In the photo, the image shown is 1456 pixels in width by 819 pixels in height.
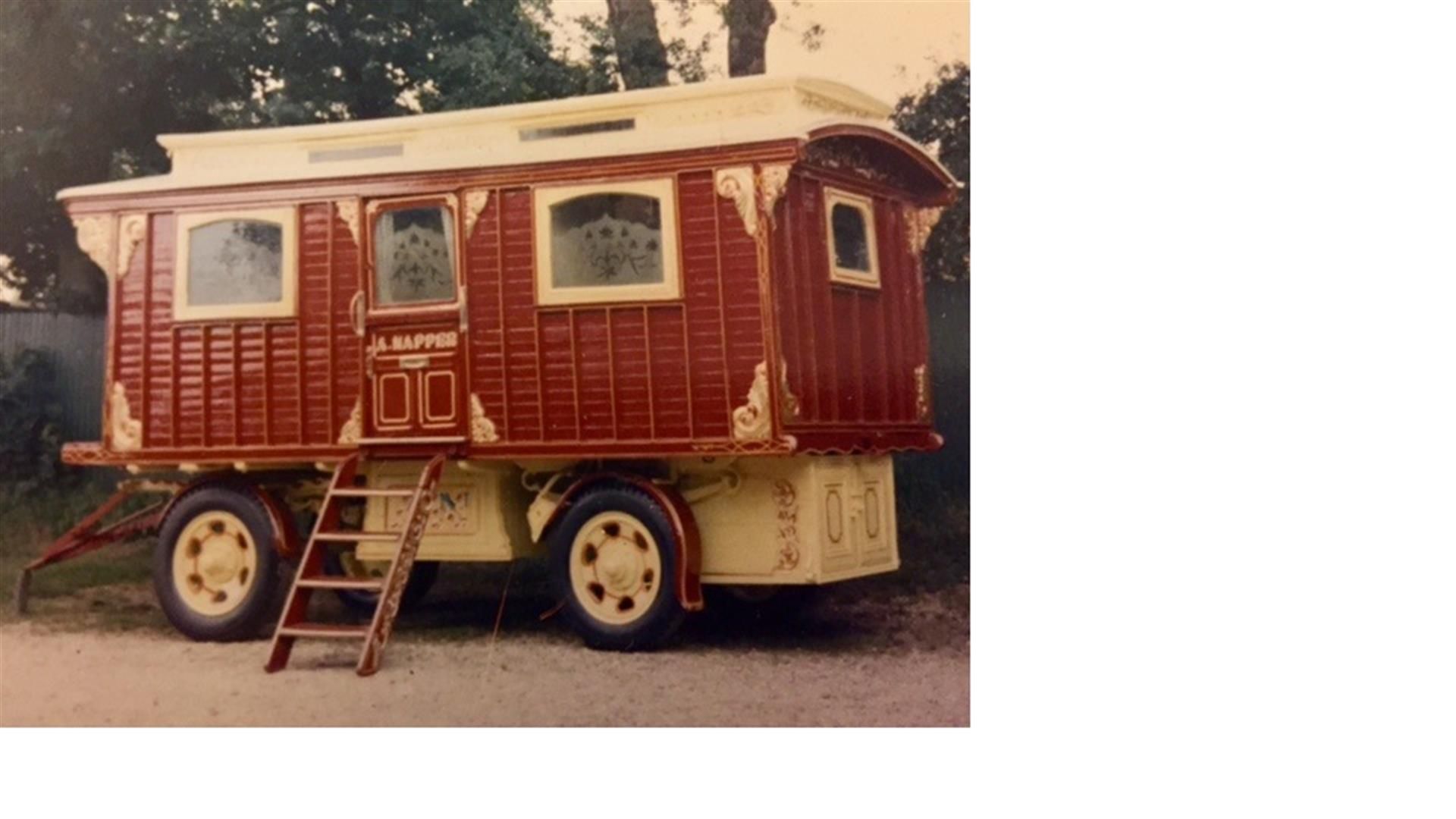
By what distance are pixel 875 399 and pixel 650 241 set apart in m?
0.93

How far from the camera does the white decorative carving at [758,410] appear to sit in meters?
4.97

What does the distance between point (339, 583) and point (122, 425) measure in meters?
1.14

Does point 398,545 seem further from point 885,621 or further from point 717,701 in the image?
point 885,621

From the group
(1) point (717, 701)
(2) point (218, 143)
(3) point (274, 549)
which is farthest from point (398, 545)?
(2) point (218, 143)

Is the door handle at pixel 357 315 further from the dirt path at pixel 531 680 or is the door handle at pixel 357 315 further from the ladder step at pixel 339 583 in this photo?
the dirt path at pixel 531 680

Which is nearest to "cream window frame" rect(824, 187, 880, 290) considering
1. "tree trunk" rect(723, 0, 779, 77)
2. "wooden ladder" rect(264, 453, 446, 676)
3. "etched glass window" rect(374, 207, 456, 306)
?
"tree trunk" rect(723, 0, 779, 77)

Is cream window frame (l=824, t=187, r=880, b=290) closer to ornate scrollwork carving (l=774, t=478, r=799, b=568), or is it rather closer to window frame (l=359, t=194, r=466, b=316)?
ornate scrollwork carving (l=774, t=478, r=799, b=568)

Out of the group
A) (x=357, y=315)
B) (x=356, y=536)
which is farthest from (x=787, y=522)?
(x=357, y=315)

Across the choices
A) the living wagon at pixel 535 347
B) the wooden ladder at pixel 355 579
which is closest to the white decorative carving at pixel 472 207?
the living wagon at pixel 535 347

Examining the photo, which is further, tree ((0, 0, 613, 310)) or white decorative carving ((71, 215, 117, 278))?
white decorative carving ((71, 215, 117, 278))

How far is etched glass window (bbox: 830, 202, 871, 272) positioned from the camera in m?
5.21

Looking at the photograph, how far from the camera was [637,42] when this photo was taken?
16.5 ft

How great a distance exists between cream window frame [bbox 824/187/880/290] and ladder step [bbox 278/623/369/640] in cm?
195

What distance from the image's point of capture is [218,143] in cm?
542
